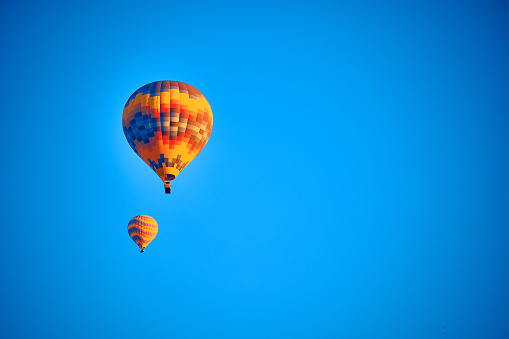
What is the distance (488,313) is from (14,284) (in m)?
224

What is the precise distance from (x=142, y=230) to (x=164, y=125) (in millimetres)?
20033

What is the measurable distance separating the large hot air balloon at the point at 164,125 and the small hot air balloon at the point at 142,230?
1759cm

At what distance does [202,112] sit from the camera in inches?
1130

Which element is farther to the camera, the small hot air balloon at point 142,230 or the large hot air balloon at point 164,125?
the small hot air balloon at point 142,230

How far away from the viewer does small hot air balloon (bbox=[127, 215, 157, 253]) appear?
142 ft

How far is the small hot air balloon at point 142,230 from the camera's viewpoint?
142 ft

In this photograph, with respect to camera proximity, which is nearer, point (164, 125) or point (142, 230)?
point (164, 125)

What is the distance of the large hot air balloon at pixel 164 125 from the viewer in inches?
1070

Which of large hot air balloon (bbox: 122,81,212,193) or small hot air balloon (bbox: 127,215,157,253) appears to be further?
small hot air balloon (bbox: 127,215,157,253)

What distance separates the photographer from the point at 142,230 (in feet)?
142

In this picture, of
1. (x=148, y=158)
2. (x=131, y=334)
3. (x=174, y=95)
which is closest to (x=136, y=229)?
(x=148, y=158)

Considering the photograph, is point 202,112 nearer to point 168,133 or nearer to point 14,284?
point 168,133

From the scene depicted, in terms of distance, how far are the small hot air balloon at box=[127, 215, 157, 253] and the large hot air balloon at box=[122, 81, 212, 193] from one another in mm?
17593

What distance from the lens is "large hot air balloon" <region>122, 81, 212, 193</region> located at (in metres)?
27.2
